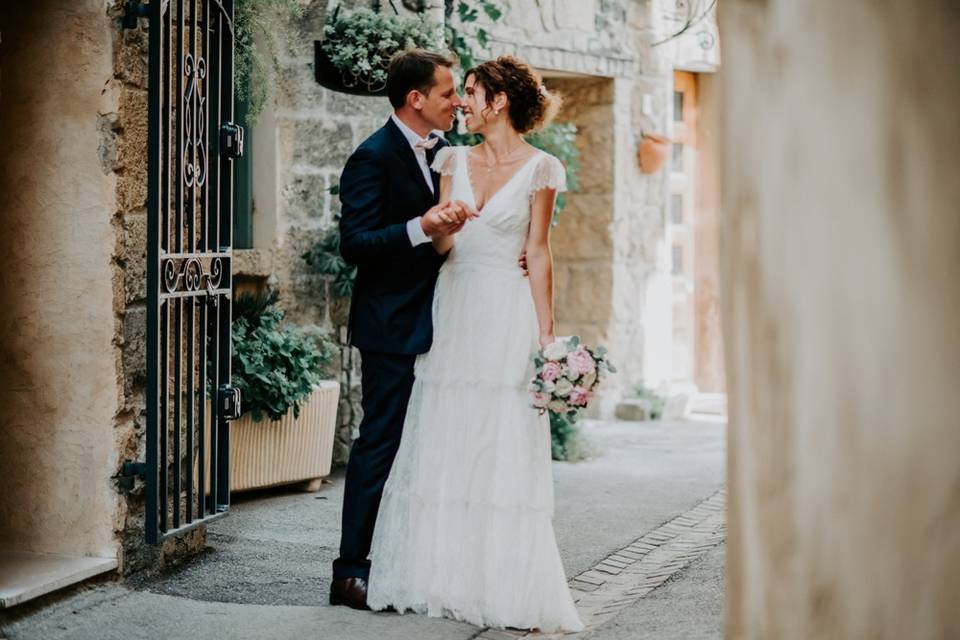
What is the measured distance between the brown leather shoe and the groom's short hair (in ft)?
5.21

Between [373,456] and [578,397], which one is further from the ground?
[578,397]

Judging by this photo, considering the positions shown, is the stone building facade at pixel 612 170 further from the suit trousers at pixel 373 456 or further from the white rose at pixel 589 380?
the white rose at pixel 589 380

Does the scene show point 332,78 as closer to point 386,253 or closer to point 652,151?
point 386,253

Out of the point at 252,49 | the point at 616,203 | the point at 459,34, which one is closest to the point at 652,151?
the point at 616,203

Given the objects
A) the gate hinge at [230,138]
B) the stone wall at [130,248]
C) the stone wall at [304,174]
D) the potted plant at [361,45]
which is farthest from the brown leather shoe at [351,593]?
the potted plant at [361,45]

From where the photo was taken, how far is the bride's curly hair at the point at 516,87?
14.3 feet

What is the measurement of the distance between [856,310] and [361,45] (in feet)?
18.8

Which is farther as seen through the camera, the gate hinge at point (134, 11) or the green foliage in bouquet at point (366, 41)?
the green foliage in bouquet at point (366, 41)

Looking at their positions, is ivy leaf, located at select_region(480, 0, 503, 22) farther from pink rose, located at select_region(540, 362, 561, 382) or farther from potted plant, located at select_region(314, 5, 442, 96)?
pink rose, located at select_region(540, 362, 561, 382)

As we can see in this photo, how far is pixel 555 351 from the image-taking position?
163 inches

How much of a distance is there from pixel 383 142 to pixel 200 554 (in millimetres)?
1847

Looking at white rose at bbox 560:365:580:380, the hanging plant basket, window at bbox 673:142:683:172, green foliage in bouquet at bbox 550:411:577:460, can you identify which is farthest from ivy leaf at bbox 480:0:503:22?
white rose at bbox 560:365:580:380

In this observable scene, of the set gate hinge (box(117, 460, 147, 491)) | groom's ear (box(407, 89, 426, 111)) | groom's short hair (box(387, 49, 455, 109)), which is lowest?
gate hinge (box(117, 460, 147, 491))

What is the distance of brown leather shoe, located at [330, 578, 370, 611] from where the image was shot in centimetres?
441
